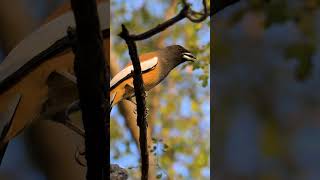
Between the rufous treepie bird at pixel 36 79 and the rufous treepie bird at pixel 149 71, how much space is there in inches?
4.5

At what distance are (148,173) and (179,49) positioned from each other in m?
0.27

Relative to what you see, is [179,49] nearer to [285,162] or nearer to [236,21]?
[236,21]

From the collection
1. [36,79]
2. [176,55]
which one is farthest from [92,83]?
[176,55]

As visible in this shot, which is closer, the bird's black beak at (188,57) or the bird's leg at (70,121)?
the bird's leg at (70,121)

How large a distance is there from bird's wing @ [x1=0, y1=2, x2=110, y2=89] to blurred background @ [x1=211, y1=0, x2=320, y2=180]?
316mm

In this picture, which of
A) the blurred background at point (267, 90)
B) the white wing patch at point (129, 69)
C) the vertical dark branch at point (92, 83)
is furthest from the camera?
the white wing patch at point (129, 69)

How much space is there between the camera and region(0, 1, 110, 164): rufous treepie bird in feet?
3.45

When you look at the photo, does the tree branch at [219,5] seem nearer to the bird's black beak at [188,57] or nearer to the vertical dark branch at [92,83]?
the bird's black beak at [188,57]

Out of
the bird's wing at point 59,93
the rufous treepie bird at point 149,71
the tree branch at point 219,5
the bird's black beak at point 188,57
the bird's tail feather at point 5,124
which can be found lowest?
the bird's tail feather at point 5,124

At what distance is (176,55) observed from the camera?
119 cm

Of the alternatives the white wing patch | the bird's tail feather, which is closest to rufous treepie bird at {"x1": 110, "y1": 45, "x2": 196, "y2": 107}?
the white wing patch

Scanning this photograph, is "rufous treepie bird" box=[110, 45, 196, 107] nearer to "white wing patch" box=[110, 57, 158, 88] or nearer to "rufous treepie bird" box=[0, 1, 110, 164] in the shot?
"white wing patch" box=[110, 57, 158, 88]

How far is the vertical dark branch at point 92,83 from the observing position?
81 cm

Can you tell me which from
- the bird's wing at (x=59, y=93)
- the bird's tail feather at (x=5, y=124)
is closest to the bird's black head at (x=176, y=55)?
the bird's wing at (x=59, y=93)
